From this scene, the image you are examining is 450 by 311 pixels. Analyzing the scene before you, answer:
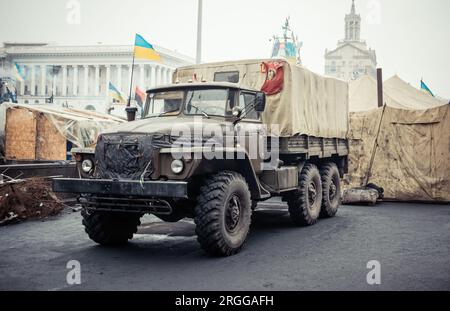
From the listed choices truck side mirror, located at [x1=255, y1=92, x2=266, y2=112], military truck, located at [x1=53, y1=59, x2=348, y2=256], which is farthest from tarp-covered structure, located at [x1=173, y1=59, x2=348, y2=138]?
truck side mirror, located at [x1=255, y1=92, x2=266, y2=112]

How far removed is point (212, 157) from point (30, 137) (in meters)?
16.9

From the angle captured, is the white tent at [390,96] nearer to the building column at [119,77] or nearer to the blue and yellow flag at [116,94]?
the blue and yellow flag at [116,94]

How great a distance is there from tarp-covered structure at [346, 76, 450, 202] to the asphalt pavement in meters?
4.82

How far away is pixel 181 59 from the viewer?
310ft

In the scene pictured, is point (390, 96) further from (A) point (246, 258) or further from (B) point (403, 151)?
(A) point (246, 258)

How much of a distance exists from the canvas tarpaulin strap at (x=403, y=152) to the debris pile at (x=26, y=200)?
972 cm

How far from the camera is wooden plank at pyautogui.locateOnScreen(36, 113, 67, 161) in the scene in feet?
71.2

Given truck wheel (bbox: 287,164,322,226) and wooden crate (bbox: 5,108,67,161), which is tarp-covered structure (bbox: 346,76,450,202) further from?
Answer: wooden crate (bbox: 5,108,67,161)

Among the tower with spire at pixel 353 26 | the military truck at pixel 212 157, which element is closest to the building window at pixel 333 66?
the tower with spire at pixel 353 26

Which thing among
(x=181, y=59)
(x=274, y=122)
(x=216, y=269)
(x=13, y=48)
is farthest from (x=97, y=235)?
(x=13, y=48)

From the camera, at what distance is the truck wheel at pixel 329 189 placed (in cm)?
1117

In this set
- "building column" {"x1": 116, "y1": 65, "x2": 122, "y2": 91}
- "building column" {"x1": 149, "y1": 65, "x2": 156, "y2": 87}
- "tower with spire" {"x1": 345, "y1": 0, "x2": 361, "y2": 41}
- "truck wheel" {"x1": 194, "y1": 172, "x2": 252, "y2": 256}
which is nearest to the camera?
"truck wheel" {"x1": 194, "y1": 172, "x2": 252, "y2": 256}
